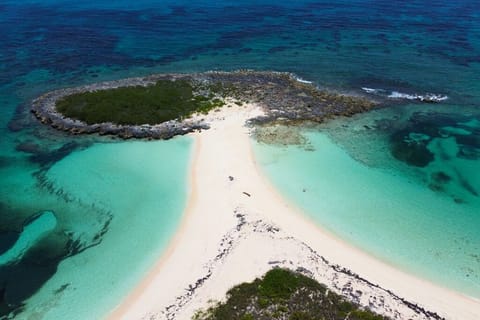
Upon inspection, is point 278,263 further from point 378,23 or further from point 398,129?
point 378,23

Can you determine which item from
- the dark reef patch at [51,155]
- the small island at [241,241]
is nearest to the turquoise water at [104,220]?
the dark reef patch at [51,155]

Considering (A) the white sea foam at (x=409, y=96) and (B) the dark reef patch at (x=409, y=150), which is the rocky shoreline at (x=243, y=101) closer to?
(A) the white sea foam at (x=409, y=96)

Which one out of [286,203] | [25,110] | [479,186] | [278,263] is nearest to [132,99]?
[25,110]

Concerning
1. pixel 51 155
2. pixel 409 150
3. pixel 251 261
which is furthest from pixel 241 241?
pixel 51 155

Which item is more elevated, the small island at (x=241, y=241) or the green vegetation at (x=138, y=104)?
the green vegetation at (x=138, y=104)

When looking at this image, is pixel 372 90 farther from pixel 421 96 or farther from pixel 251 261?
pixel 251 261

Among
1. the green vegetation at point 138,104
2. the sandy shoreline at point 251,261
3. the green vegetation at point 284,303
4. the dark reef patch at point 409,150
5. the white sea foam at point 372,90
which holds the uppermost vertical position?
the green vegetation at point 138,104
